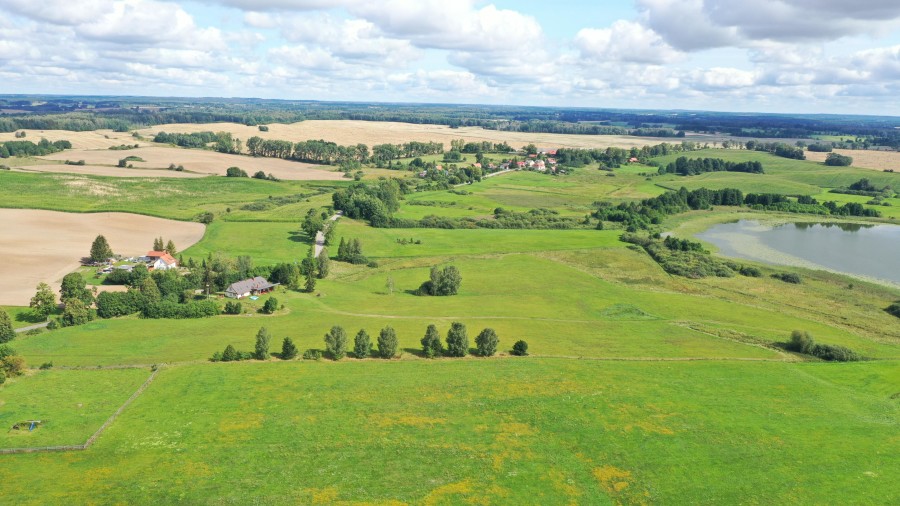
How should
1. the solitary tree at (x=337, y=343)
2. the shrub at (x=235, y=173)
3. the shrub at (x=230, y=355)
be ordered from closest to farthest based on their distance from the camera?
the shrub at (x=230, y=355), the solitary tree at (x=337, y=343), the shrub at (x=235, y=173)

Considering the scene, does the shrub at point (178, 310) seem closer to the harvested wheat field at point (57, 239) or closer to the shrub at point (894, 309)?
the harvested wheat field at point (57, 239)

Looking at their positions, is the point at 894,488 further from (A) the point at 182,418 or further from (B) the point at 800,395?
(A) the point at 182,418

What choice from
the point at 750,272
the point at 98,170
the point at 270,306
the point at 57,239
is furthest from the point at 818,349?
the point at 98,170

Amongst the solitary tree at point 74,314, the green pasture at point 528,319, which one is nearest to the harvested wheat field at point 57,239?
the solitary tree at point 74,314

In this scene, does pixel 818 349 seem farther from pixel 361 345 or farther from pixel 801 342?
pixel 361 345

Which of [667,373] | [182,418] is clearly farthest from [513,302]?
[182,418]

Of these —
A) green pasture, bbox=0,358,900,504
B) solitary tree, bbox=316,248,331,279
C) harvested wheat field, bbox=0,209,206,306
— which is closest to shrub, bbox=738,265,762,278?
green pasture, bbox=0,358,900,504

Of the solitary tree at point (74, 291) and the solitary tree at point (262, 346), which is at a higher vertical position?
the solitary tree at point (74, 291)
